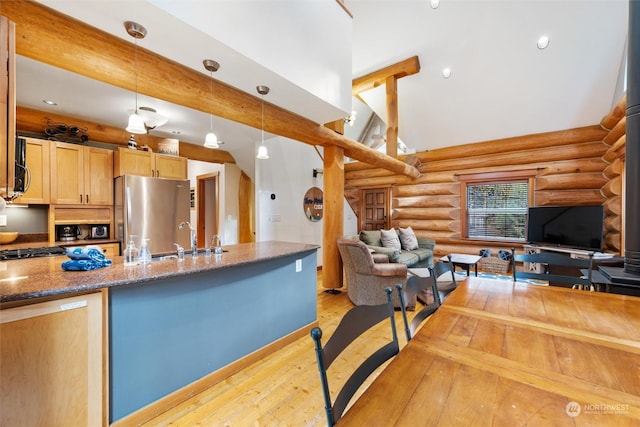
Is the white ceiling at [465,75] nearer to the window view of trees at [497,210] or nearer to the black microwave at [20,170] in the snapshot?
the black microwave at [20,170]

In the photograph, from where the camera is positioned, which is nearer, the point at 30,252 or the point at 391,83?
the point at 30,252

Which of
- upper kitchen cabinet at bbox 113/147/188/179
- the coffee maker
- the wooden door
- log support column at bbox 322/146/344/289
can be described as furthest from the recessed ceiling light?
the coffee maker

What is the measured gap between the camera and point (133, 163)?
369 centimetres

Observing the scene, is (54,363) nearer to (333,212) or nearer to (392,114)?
(333,212)

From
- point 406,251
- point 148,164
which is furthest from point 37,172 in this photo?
point 406,251

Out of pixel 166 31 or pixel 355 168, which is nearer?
pixel 166 31

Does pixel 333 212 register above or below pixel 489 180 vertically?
below

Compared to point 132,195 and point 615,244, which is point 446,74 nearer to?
point 615,244

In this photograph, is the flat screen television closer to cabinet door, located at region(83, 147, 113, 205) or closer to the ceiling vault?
the ceiling vault

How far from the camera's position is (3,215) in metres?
3.12

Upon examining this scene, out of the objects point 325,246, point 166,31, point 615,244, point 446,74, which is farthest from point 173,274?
point 615,244

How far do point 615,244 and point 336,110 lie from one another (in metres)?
4.67

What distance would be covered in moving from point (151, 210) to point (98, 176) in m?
0.78

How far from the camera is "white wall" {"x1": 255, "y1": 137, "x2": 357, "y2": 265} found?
4770 millimetres
